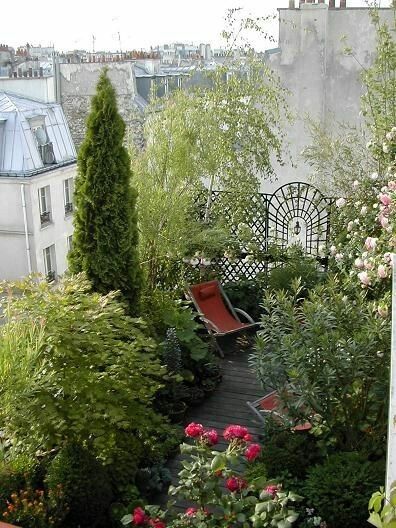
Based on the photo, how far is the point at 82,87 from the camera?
39.5 ft

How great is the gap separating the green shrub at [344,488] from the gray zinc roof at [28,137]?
7.41 m

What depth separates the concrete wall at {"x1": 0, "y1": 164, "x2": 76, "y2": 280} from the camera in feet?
30.0

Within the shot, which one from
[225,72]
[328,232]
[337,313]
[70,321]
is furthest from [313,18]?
[70,321]

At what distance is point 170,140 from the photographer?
6.13 meters

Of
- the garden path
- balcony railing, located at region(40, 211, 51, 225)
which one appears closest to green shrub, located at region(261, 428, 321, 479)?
the garden path

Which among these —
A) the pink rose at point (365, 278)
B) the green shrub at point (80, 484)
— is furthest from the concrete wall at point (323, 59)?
the green shrub at point (80, 484)

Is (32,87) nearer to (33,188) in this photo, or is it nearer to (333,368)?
(33,188)

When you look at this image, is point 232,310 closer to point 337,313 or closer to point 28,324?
point 337,313

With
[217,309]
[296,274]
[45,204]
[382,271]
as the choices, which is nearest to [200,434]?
[382,271]

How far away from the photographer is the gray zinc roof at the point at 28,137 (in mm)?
10039

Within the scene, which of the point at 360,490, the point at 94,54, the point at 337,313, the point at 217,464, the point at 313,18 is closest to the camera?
the point at 217,464

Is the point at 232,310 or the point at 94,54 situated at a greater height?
the point at 94,54

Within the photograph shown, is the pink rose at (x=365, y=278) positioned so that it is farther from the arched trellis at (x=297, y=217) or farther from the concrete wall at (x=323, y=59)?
the concrete wall at (x=323, y=59)

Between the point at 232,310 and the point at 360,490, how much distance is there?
3033 millimetres
